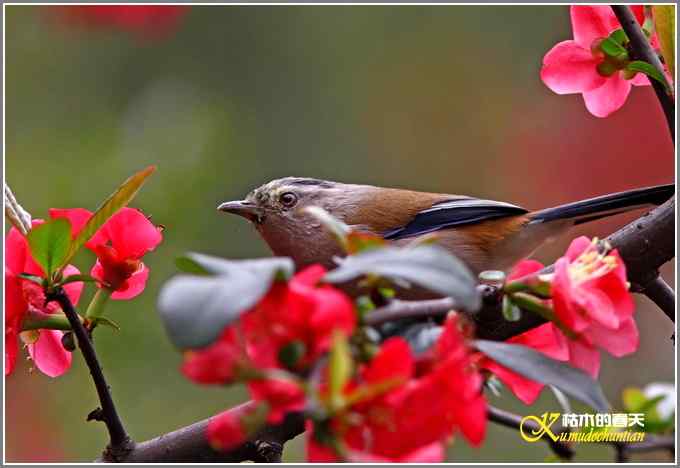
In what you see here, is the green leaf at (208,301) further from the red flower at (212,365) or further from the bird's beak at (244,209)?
the bird's beak at (244,209)

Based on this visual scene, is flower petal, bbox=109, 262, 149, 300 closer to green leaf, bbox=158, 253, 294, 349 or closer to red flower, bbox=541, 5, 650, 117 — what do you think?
green leaf, bbox=158, 253, 294, 349

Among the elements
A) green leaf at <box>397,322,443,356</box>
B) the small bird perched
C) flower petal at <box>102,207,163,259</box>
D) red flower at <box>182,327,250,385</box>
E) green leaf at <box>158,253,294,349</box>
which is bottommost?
the small bird perched

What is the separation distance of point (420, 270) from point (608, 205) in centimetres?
199

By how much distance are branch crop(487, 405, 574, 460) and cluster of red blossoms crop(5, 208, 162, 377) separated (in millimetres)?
949

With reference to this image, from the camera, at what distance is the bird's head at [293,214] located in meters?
3.68

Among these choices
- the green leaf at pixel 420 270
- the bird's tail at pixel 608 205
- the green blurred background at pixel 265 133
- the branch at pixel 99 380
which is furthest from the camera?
the green blurred background at pixel 265 133

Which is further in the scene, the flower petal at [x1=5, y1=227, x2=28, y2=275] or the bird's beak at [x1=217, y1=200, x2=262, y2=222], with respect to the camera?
the bird's beak at [x1=217, y1=200, x2=262, y2=222]

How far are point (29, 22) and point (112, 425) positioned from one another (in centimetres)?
450

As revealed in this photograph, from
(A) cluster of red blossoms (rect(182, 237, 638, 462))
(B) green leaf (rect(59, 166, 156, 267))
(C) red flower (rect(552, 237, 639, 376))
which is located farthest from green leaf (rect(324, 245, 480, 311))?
(B) green leaf (rect(59, 166, 156, 267))

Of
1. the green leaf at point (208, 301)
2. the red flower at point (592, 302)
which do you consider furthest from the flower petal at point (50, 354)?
the red flower at point (592, 302)

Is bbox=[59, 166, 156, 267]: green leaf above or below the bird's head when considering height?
above

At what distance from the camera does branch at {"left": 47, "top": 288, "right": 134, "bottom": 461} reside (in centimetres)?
195

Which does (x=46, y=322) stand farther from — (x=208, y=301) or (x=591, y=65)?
(x=591, y=65)

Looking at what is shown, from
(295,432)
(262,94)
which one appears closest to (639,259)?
(295,432)
